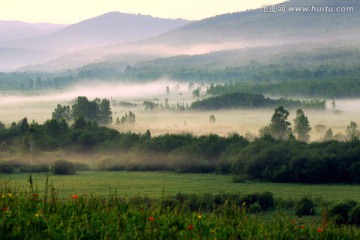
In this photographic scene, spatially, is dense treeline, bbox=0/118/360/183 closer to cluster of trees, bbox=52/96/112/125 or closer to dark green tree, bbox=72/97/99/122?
cluster of trees, bbox=52/96/112/125

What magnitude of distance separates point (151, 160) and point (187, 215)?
8628cm

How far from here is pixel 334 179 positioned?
94.8 meters

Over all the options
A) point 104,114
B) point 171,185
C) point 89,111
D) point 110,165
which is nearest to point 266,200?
point 171,185

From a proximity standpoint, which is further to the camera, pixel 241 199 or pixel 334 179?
pixel 334 179

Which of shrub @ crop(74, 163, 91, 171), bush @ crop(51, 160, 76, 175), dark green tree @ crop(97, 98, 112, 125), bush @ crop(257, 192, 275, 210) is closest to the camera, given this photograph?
bush @ crop(257, 192, 275, 210)

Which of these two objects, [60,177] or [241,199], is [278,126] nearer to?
[60,177]

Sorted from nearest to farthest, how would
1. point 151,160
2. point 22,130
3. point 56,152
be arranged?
point 151,160 < point 56,152 < point 22,130

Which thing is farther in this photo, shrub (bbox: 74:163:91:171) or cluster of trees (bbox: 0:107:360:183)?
shrub (bbox: 74:163:91:171)

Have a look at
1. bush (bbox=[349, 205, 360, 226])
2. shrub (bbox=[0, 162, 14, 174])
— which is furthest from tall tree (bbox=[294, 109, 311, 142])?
bush (bbox=[349, 205, 360, 226])

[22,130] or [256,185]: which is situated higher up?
[22,130]

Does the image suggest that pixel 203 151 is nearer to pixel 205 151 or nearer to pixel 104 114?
pixel 205 151

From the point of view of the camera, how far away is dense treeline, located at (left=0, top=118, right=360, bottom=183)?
9544 centimetres

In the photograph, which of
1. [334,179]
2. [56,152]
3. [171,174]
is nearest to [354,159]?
[334,179]

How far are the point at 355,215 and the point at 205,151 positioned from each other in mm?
65669
